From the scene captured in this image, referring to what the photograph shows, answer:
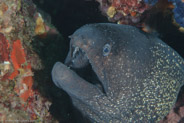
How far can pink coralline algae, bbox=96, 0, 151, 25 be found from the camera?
12.1 feet

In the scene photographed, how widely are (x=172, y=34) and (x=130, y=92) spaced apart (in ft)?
7.24

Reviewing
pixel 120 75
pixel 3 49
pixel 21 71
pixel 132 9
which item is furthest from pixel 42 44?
pixel 120 75

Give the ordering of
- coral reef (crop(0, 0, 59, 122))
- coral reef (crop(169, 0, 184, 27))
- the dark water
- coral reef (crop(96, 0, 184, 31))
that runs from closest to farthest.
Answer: coral reef (crop(169, 0, 184, 27)), coral reef (crop(0, 0, 59, 122)), coral reef (crop(96, 0, 184, 31)), the dark water

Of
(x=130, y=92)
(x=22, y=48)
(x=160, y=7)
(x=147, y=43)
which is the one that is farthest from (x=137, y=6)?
(x=22, y=48)

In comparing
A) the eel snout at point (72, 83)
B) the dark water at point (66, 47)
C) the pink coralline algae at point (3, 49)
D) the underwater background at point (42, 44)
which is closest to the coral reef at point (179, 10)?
the underwater background at point (42, 44)

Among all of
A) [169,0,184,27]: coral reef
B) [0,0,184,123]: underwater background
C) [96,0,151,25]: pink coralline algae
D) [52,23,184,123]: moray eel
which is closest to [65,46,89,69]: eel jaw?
[52,23,184,123]: moray eel

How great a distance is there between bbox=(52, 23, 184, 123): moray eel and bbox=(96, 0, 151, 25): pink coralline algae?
2.83 feet

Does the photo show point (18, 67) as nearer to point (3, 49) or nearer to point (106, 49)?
point (3, 49)

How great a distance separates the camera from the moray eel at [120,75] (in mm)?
2635

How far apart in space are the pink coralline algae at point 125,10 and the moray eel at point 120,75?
0.86m

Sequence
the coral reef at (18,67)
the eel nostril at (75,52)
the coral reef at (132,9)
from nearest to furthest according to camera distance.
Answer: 1. the coral reef at (18,67)
2. the eel nostril at (75,52)
3. the coral reef at (132,9)

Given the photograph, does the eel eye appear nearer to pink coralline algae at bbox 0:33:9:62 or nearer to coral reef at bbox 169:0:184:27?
coral reef at bbox 169:0:184:27

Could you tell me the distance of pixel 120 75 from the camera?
107 inches

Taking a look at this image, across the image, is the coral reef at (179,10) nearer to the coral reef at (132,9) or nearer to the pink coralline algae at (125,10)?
the coral reef at (132,9)
